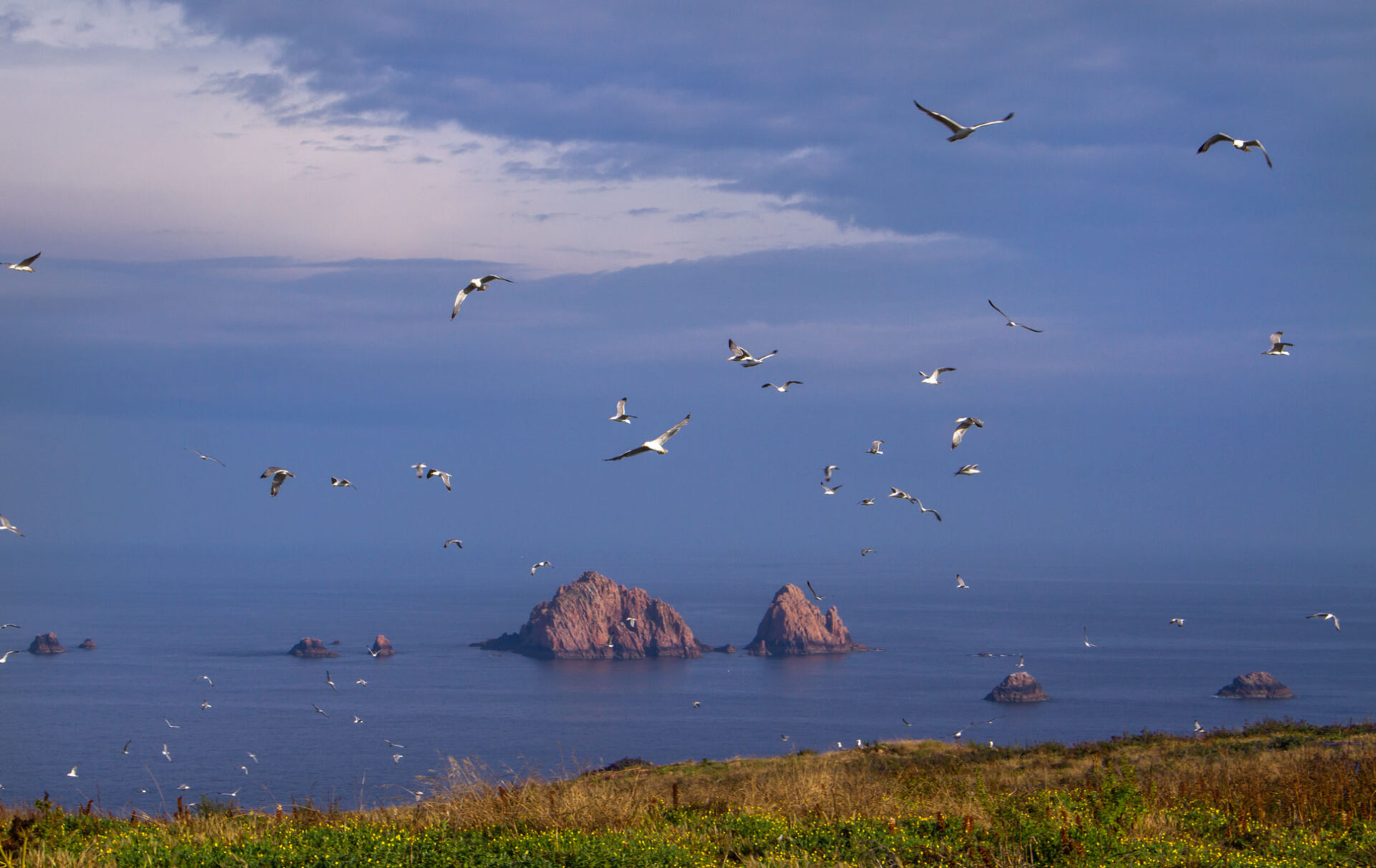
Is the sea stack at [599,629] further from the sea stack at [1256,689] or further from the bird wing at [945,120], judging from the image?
the bird wing at [945,120]

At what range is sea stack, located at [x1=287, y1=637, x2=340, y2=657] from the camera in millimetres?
155500

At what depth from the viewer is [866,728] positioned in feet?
333

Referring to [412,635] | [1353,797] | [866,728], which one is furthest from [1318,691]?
[412,635]

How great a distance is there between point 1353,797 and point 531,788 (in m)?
10.8

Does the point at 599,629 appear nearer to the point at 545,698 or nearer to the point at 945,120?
the point at 545,698

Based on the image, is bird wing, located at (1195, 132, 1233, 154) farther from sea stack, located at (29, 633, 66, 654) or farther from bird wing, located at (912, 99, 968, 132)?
sea stack, located at (29, 633, 66, 654)

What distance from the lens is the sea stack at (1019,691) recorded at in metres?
113

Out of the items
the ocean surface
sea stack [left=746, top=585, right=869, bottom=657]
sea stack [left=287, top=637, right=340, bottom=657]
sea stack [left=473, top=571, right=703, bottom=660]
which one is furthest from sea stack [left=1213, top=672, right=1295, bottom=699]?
sea stack [left=287, top=637, right=340, bottom=657]

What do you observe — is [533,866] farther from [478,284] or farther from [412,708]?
[412,708]

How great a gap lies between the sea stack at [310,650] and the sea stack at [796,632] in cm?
7158

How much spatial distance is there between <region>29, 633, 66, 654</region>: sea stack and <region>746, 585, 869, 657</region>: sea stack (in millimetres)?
113772

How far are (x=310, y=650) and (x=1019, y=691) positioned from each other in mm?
110454

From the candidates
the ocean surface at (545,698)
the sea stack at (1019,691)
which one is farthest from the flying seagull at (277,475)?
the sea stack at (1019,691)

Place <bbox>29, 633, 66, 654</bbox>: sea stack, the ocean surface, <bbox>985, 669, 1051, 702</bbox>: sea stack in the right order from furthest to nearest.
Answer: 1. <bbox>29, 633, 66, 654</bbox>: sea stack
2. <bbox>985, 669, 1051, 702</bbox>: sea stack
3. the ocean surface
